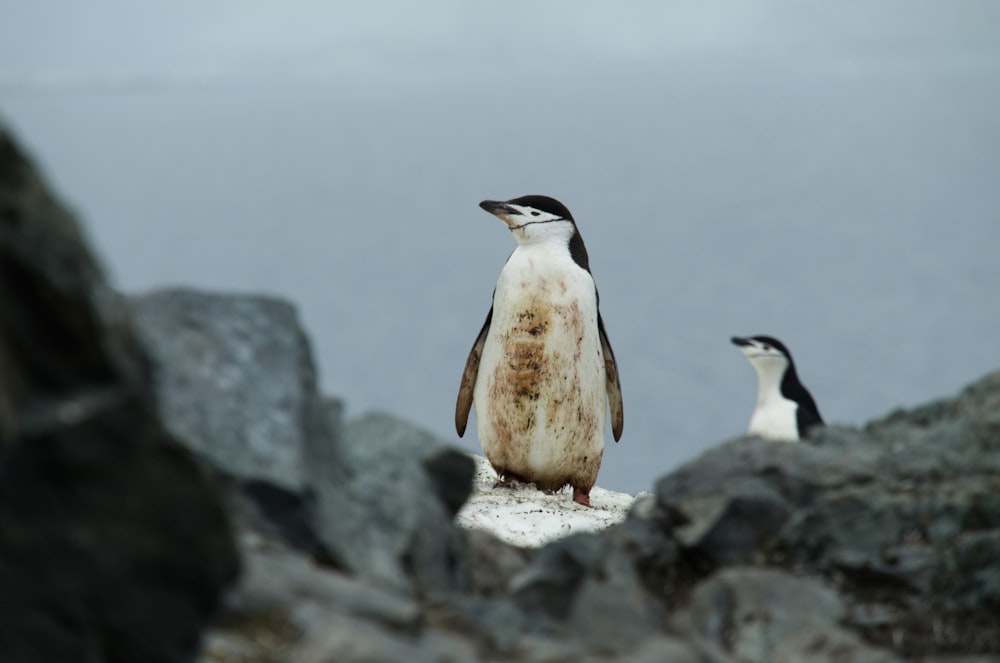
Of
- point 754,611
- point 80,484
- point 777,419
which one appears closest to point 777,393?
point 777,419

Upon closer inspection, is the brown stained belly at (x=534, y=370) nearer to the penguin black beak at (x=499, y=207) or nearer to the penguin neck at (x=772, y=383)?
the penguin black beak at (x=499, y=207)

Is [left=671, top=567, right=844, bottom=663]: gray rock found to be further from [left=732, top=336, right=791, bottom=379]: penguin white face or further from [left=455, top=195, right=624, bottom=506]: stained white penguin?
[left=455, top=195, right=624, bottom=506]: stained white penguin

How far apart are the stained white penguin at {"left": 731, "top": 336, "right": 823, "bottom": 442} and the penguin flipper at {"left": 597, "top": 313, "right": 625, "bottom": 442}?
185cm

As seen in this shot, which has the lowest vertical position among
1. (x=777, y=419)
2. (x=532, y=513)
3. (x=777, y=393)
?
(x=532, y=513)

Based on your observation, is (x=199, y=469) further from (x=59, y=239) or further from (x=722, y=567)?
(x=722, y=567)

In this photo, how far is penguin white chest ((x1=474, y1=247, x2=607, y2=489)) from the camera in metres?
6.64

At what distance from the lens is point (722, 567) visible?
3.17m

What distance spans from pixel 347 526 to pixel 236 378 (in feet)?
1.44

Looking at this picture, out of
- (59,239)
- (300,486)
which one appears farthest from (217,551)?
(300,486)

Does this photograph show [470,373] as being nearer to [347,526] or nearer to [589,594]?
[347,526]

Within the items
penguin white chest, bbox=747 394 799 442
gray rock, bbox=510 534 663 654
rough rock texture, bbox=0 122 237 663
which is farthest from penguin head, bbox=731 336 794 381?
rough rock texture, bbox=0 122 237 663

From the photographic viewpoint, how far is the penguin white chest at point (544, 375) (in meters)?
6.64

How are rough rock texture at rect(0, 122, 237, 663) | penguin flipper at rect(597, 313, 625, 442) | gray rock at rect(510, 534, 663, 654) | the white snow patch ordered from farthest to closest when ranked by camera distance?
penguin flipper at rect(597, 313, 625, 442), the white snow patch, gray rock at rect(510, 534, 663, 654), rough rock texture at rect(0, 122, 237, 663)

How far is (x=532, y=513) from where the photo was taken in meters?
6.14
